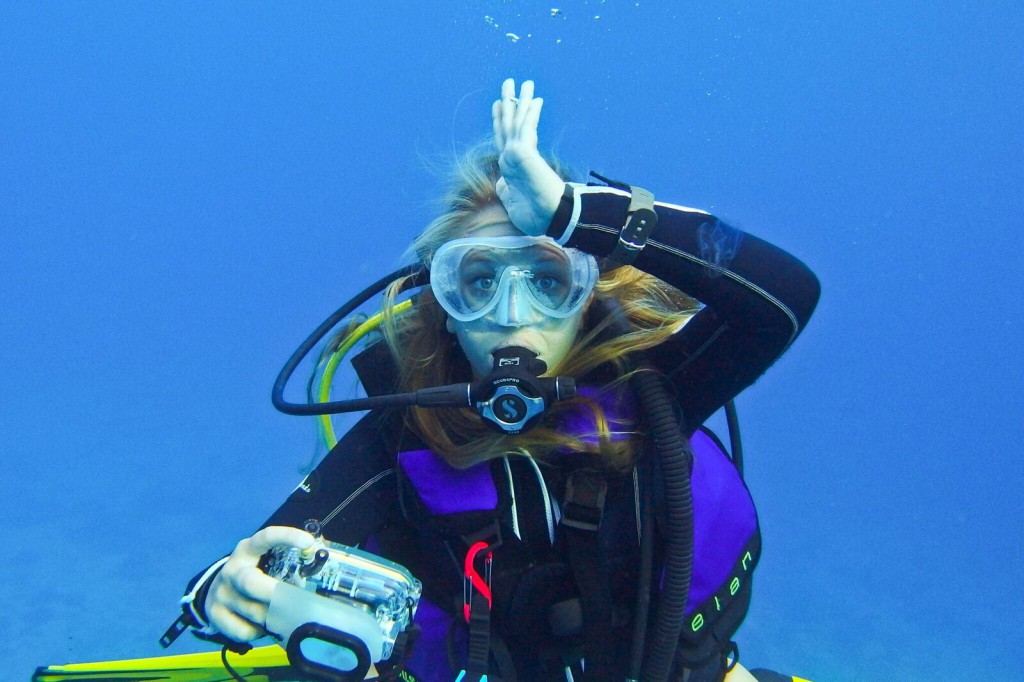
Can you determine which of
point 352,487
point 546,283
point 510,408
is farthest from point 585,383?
point 352,487

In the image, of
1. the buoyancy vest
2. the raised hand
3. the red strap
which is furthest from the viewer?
the buoyancy vest

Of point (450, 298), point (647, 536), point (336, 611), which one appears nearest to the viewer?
point (336, 611)

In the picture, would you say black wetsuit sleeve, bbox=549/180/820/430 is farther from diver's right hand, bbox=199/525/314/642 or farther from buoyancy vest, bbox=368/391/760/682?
diver's right hand, bbox=199/525/314/642

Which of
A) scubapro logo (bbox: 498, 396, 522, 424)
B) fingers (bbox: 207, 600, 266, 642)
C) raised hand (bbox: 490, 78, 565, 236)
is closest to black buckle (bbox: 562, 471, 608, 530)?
scubapro logo (bbox: 498, 396, 522, 424)

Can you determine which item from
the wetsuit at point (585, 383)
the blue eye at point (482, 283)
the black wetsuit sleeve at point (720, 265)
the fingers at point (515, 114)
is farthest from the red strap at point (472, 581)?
the fingers at point (515, 114)

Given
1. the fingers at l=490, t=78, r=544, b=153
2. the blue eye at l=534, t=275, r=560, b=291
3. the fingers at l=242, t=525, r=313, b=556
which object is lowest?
the fingers at l=242, t=525, r=313, b=556

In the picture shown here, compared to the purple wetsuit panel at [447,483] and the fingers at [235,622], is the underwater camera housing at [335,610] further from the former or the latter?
the purple wetsuit panel at [447,483]

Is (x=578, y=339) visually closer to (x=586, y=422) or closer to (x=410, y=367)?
(x=586, y=422)

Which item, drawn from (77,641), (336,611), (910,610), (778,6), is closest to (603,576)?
(336,611)

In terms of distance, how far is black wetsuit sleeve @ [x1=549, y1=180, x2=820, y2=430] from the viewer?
1.81 m

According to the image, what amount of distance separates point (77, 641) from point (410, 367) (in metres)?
5.88

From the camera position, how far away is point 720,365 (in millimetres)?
2031

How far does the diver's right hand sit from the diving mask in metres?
0.87

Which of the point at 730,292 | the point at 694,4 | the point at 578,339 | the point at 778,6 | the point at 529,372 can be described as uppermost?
the point at 778,6
